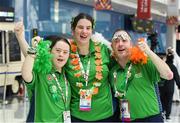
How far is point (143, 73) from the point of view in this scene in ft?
12.1

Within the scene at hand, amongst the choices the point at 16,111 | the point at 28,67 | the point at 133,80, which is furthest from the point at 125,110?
the point at 16,111

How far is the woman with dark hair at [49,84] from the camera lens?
331 cm

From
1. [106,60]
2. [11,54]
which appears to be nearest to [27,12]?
[11,54]

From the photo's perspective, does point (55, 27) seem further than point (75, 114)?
Yes

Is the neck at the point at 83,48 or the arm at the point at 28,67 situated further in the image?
the neck at the point at 83,48

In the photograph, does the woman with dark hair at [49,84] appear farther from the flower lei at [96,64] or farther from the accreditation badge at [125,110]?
the accreditation badge at [125,110]

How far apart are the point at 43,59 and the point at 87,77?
45 centimetres

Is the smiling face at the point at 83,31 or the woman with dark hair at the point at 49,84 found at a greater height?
the smiling face at the point at 83,31

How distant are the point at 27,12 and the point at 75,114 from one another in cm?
1181

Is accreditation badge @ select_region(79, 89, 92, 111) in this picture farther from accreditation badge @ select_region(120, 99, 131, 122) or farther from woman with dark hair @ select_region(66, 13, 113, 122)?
accreditation badge @ select_region(120, 99, 131, 122)

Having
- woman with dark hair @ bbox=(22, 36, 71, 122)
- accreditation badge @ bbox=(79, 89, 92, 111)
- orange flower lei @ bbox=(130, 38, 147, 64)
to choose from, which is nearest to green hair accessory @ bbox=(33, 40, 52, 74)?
woman with dark hair @ bbox=(22, 36, 71, 122)

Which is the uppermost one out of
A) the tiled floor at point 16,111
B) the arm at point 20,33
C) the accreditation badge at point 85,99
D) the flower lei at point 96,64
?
the arm at point 20,33

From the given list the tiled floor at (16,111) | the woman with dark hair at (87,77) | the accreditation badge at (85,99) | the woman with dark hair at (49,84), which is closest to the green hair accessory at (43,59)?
the woman with dark hair at (49,84)

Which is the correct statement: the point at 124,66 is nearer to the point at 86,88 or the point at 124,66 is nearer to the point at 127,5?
the point at 86,88
